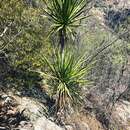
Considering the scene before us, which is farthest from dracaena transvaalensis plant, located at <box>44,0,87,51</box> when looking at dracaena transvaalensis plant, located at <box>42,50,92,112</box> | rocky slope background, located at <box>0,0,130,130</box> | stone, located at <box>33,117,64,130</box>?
stone, located at <box>33,117,64,130</box>

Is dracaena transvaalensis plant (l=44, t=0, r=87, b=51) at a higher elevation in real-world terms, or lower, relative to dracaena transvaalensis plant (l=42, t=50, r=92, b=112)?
higher

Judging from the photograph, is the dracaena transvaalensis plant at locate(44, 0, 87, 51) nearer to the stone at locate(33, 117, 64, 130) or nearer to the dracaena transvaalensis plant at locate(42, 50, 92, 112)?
the dracaena transvaalensis plant at locate(42, 50, 92, 112)

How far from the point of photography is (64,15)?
1673 cm

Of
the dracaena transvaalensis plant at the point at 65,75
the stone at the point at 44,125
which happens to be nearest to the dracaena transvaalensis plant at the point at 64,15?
the dracaena transvaalensis plant at the point at 65,75

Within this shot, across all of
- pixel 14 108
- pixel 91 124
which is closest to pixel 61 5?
pixel 14 108

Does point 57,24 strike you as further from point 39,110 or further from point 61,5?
point 39,110

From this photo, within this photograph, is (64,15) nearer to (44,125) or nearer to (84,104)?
(44,125)

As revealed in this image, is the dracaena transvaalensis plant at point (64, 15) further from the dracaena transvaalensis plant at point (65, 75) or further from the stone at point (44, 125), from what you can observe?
the stone at point (44, 125)

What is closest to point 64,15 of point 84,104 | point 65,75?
point 65,75

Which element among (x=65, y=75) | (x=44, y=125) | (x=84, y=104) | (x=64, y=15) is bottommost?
(x=44, y=125)

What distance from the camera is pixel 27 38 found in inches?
702

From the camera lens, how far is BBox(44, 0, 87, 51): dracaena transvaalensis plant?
1666cm

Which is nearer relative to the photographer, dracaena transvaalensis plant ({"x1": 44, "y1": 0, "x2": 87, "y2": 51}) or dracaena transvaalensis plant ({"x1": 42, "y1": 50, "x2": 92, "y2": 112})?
dracaena transvaalensis plant ({"x1": 42, "y1": 50, "x2": 92, "y2": 112})

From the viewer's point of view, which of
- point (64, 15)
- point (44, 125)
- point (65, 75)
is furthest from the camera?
point (64, 15)
